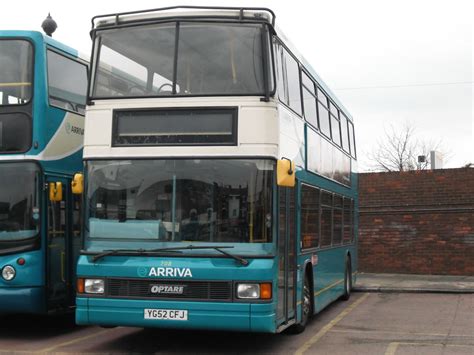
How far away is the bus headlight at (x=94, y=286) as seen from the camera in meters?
7.46

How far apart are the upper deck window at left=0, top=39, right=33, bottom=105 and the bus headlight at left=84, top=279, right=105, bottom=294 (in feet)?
9.82

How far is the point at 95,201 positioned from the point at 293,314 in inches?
113

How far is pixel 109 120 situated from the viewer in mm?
7824

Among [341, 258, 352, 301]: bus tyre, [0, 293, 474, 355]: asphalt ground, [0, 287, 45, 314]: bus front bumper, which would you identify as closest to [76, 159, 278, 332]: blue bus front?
[0, 293, 474, 355]: asphalt ground

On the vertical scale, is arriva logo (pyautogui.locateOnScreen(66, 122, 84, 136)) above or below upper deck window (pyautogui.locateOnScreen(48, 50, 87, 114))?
below

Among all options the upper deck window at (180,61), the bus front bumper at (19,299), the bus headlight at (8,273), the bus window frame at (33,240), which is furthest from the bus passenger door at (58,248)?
the upper deck window at (180,61)

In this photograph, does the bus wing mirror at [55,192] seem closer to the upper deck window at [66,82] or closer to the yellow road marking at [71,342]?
the upper deck window at [66,82]

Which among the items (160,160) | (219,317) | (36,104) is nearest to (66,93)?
(36,104)

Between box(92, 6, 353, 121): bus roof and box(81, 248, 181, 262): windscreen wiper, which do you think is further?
box(92, 6, 353, 121): bus roof

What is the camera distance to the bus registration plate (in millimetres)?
7215

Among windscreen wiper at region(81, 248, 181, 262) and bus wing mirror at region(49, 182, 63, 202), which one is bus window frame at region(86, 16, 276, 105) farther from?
windscreen wiper at region(81, 248, 181, 262)

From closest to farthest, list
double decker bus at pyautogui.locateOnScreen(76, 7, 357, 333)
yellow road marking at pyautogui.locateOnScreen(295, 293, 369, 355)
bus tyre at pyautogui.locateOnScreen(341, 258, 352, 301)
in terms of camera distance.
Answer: double decker bus at pyautogui.locateOnScreen(76, 7, 357, 333), yellow road marking at pyautogui.locateOnScreen(295, 293, 369, 355), bus tyre at pyautogui.locateOnScreen(341, 258, 352, 301)

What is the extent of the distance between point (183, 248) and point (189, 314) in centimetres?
72

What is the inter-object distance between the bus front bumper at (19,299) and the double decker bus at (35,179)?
0.01 m
